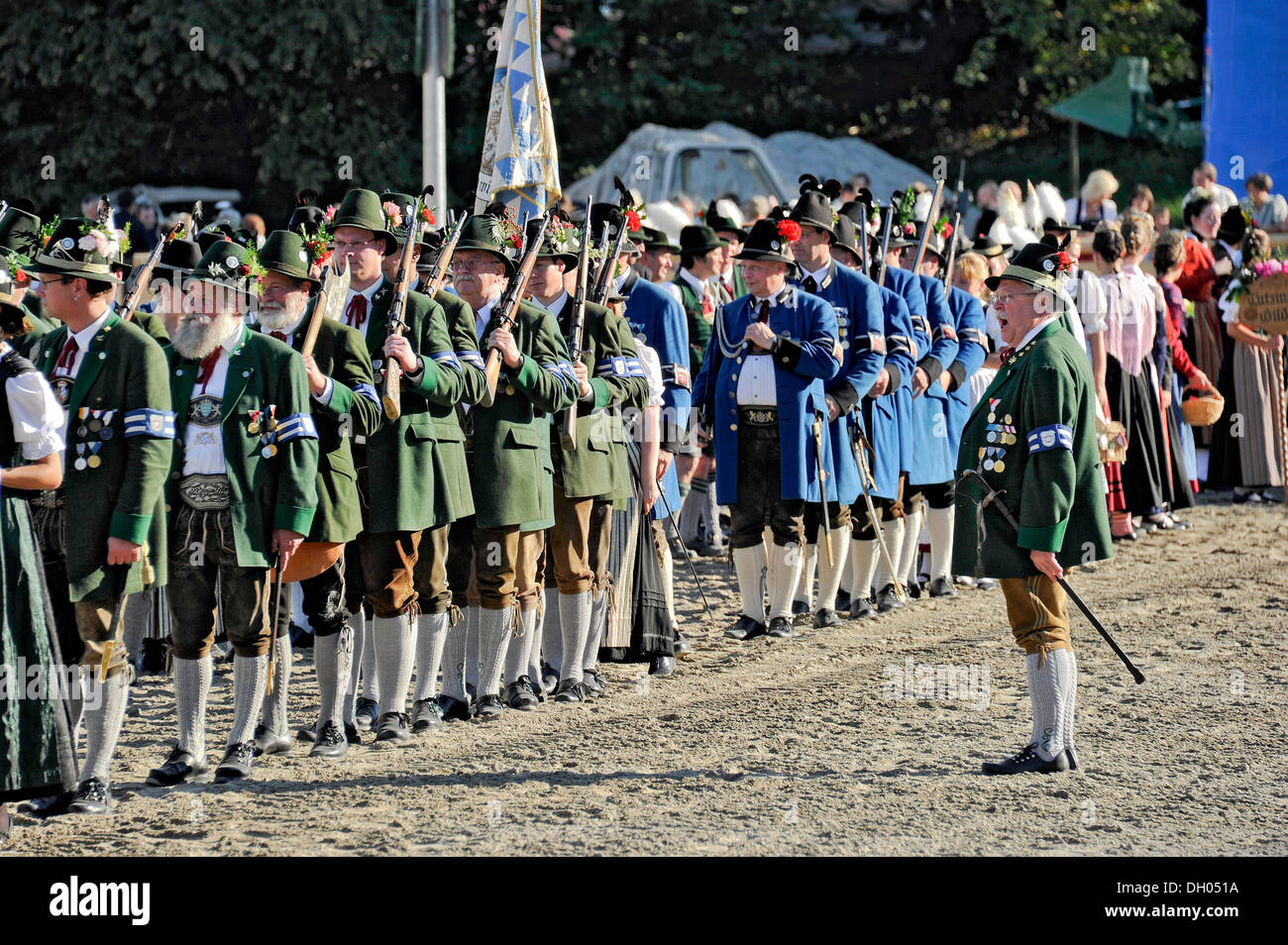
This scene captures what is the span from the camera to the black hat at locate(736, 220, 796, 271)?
8.71 m

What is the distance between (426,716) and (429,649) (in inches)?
11.4

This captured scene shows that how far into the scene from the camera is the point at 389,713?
6.88m

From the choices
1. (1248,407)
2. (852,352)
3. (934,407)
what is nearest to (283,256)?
(852,352)

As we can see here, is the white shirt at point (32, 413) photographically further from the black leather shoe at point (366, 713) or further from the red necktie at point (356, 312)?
the black leather shoe at point (366, 713)

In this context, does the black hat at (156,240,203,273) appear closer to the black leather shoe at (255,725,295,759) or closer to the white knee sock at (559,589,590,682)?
the black leather shoe at (255,725,295,759)

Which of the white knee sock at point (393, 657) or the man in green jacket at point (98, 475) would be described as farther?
the white knee sock at point (393, 657)

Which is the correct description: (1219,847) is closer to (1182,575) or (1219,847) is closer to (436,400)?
(436,400)

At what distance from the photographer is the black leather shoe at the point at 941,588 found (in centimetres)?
1022

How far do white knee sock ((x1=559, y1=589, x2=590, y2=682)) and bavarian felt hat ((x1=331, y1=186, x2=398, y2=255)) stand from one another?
1.84m

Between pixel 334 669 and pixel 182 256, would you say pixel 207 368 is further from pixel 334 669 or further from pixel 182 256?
pixel 334 669

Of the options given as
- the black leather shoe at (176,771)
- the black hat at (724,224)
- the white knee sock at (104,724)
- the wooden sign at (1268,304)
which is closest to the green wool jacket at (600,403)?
the black leather shoe at (176,771)

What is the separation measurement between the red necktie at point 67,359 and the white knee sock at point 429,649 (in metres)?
1.77

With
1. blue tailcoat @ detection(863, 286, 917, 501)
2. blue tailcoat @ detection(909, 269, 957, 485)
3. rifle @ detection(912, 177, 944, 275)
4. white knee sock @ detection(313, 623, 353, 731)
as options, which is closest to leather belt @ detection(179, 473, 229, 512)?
white knee sock @ detection(313, 623, 353, 731)

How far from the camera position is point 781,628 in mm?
8977
